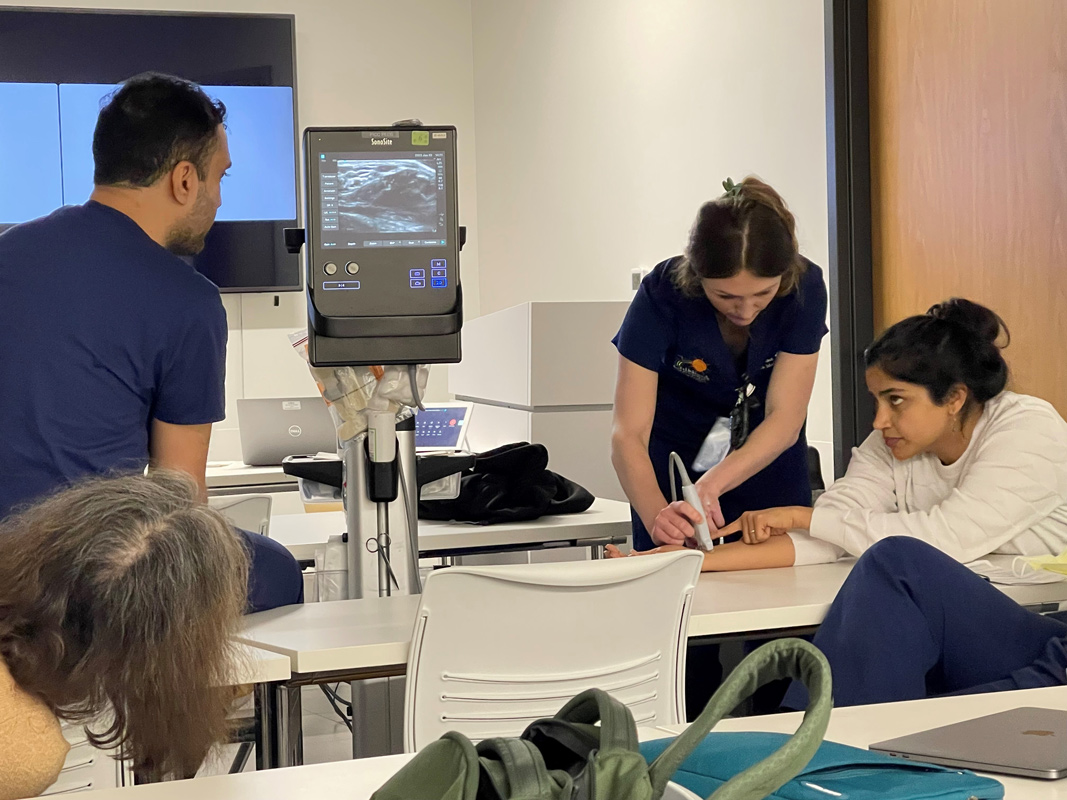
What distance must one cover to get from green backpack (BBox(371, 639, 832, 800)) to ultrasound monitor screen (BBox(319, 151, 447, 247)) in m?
1.48

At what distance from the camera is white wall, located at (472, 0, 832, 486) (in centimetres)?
392

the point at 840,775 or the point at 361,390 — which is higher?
the point at 361,390

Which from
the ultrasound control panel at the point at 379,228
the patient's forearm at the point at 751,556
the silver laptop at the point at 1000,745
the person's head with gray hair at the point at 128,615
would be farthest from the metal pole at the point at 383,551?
the silver laptop at the point at 1000,745

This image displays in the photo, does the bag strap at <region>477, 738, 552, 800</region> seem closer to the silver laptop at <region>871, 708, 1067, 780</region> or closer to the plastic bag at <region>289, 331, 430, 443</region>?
the silver laptop at <region>871, 708, 1067, 780</region>

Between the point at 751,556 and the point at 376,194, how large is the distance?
3.23 feet

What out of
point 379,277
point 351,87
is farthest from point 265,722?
point 351,87

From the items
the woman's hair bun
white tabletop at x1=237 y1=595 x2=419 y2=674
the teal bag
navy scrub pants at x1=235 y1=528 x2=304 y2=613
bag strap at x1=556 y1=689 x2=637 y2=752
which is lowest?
white tabletop at x1=237 y1=595 x2=419 y2=674

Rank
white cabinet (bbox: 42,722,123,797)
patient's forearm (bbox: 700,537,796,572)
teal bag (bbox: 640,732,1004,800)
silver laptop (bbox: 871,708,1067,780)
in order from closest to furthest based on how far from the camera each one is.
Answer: teal bag (bbox: 640,732,1004,800), silver laptop (bbox: 871,708,1067,780), white cabinet (bbox: 42,722,123,797), patient's forearm (bbox: 700,537,796,572)

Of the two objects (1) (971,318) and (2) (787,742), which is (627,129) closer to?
(1) (971,318)

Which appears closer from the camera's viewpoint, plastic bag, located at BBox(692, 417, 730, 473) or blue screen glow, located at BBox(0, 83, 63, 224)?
plastic bag, located at BBox(692, 417, 730, 473)

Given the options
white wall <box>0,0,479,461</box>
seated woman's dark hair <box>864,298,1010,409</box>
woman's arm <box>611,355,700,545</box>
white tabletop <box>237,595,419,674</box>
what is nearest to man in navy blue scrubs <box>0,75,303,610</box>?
white tabletop <box>237,595,419,674</box>

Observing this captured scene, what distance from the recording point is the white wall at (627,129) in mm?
3920

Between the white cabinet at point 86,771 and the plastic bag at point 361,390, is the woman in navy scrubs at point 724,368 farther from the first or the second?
the white cabinet at point 86,771

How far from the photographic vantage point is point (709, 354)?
2.57 m
